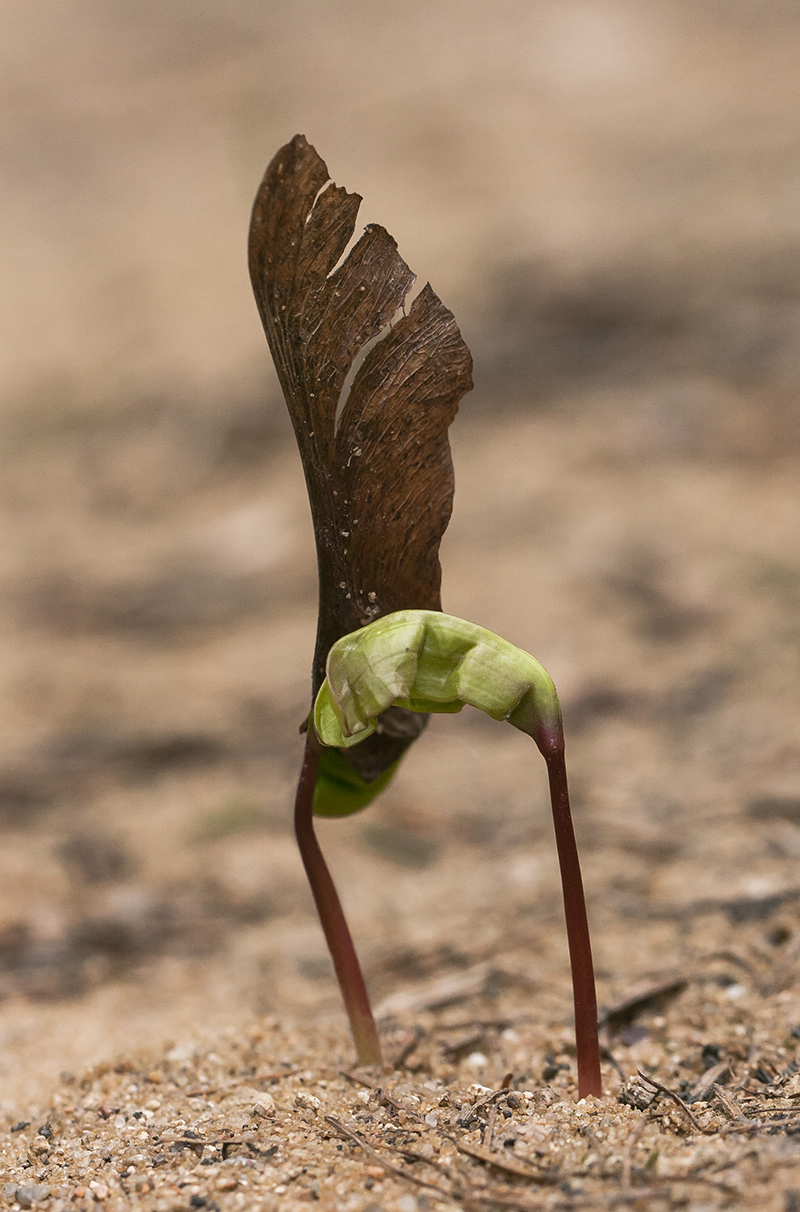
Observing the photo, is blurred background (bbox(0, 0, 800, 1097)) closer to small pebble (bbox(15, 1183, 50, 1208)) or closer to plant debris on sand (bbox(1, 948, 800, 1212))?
plant debris on sand (bbox(1, 948, 800, 1212))

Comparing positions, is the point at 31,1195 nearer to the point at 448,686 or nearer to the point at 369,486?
the point at 448,686

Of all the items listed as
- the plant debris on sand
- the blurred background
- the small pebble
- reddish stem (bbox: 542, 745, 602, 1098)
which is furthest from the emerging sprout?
the blurred background

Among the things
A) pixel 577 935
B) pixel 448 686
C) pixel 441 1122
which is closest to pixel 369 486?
pixel 448 686

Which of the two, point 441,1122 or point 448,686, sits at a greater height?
point 448,686

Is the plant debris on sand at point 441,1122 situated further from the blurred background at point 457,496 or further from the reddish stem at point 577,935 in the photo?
the blurred background at point 457,496

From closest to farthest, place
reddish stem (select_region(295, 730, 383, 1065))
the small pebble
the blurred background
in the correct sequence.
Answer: the small pebble < reddish stem (select_region(295, 730, 383, 1065)) < the blurred background

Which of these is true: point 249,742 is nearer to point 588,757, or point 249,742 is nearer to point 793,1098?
point 588,757

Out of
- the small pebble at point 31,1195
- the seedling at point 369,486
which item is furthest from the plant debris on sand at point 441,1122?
the seedling at point 369,486
